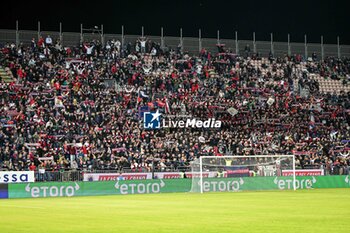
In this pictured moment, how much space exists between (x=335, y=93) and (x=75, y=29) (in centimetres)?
2728

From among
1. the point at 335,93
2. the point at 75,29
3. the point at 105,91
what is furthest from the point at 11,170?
the point at 335,93

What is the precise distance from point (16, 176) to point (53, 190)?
3663mm

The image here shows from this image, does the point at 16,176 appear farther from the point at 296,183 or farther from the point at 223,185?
the point at 296,183

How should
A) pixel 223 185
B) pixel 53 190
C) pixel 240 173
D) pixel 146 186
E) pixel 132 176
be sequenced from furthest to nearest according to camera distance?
pixel 132 176 < pixel 240 173 < pixel 223 185 < pixel 146 186 < pixel 53 190

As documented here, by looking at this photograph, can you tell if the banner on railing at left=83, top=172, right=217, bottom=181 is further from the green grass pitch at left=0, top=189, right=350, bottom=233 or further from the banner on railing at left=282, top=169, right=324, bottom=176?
the green grass pitch at left=0, top=189, right=350, bottom=233

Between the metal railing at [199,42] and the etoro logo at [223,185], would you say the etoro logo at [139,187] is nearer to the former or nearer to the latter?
the etoro logo at [223,185]

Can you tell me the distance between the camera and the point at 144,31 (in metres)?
76.6

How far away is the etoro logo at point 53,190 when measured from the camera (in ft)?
142

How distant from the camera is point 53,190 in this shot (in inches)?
1722

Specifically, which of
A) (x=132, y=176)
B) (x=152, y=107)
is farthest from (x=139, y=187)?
(x=152, y=107)

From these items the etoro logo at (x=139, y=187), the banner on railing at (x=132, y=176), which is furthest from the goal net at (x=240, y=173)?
the banner on railing at (x=132, y=176)

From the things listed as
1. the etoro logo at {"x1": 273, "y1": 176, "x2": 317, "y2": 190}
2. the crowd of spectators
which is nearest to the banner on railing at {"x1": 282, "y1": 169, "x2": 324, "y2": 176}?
the crowd of spectators

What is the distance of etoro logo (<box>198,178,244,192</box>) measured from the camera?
47250 millimetres

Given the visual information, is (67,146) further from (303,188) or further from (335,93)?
(335,93)
